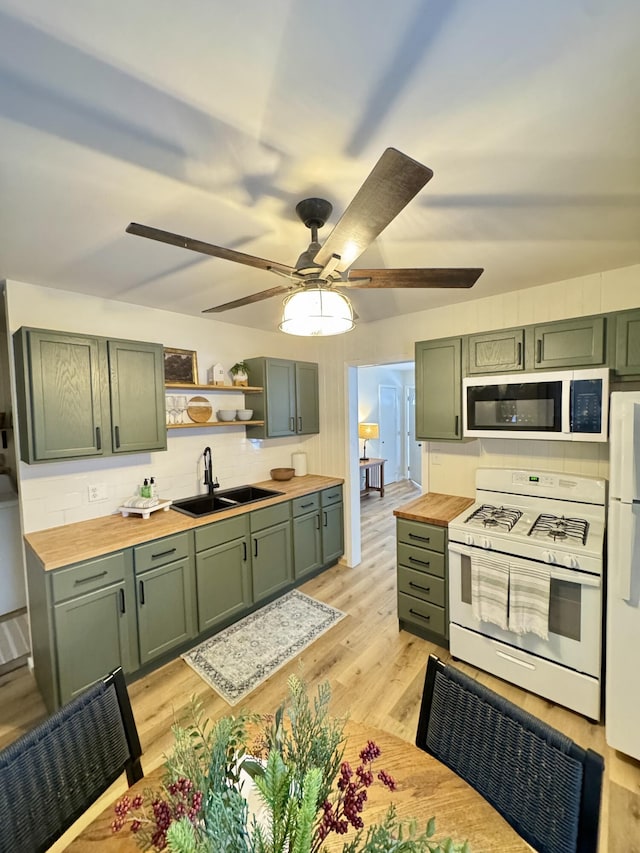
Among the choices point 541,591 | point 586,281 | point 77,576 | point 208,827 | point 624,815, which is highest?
point 586,281

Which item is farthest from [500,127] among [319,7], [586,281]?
[586,281]

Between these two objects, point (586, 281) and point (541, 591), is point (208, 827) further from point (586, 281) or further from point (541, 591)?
point (586, 281)

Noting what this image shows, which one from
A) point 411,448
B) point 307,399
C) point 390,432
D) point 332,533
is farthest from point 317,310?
point 411,448

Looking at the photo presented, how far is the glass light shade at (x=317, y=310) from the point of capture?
4.70ft

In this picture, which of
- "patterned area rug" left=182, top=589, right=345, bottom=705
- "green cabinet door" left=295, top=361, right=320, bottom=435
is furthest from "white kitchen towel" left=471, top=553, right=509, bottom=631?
"green cabinet door" left=295, top=361, right=320, bottom=435

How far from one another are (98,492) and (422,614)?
8.36ft

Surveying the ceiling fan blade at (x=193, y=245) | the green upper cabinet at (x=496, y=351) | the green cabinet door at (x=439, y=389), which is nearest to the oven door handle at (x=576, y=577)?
the green cabinet door at (x=439, y=389)

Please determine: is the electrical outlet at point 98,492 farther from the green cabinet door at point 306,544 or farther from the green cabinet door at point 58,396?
the green cabinet door at point 306,544

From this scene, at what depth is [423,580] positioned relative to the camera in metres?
2.60

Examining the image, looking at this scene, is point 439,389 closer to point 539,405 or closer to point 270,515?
point 539,405

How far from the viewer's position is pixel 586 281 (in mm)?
2422

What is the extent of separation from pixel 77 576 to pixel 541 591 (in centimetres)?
260

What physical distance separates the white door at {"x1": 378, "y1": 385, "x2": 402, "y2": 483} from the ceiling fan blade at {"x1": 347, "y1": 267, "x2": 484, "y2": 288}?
19.3 ft

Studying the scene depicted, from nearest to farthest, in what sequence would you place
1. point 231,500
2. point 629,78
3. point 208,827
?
point 208,827, point 629,78, point 231,500
